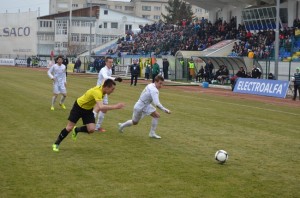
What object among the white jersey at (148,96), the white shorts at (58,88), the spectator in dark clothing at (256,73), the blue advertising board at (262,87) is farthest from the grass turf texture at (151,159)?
the spectator in dark clothing at (256,73)

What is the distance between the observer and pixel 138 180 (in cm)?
851

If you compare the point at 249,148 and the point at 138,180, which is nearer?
the point at 138,180

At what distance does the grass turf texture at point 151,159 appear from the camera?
8.01 m

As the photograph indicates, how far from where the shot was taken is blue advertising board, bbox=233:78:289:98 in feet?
99.1

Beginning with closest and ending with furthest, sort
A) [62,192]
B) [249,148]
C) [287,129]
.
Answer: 1. [62,192]
2. [249,148]
3. [287,129]

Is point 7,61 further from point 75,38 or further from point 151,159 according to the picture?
point 151,159

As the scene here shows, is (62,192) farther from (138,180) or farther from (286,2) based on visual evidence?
(286,2)

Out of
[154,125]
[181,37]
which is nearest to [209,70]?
[181,37]

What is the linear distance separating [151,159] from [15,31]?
316 feet

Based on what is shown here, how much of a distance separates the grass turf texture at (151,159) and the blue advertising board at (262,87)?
12.9 m

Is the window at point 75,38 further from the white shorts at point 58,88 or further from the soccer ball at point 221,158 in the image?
the soccer ball at point 221,158

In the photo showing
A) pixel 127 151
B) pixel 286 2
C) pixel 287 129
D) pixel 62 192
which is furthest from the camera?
pixel 286 2

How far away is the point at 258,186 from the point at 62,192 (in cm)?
312

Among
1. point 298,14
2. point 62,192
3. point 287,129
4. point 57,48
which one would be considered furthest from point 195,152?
point 57,48
